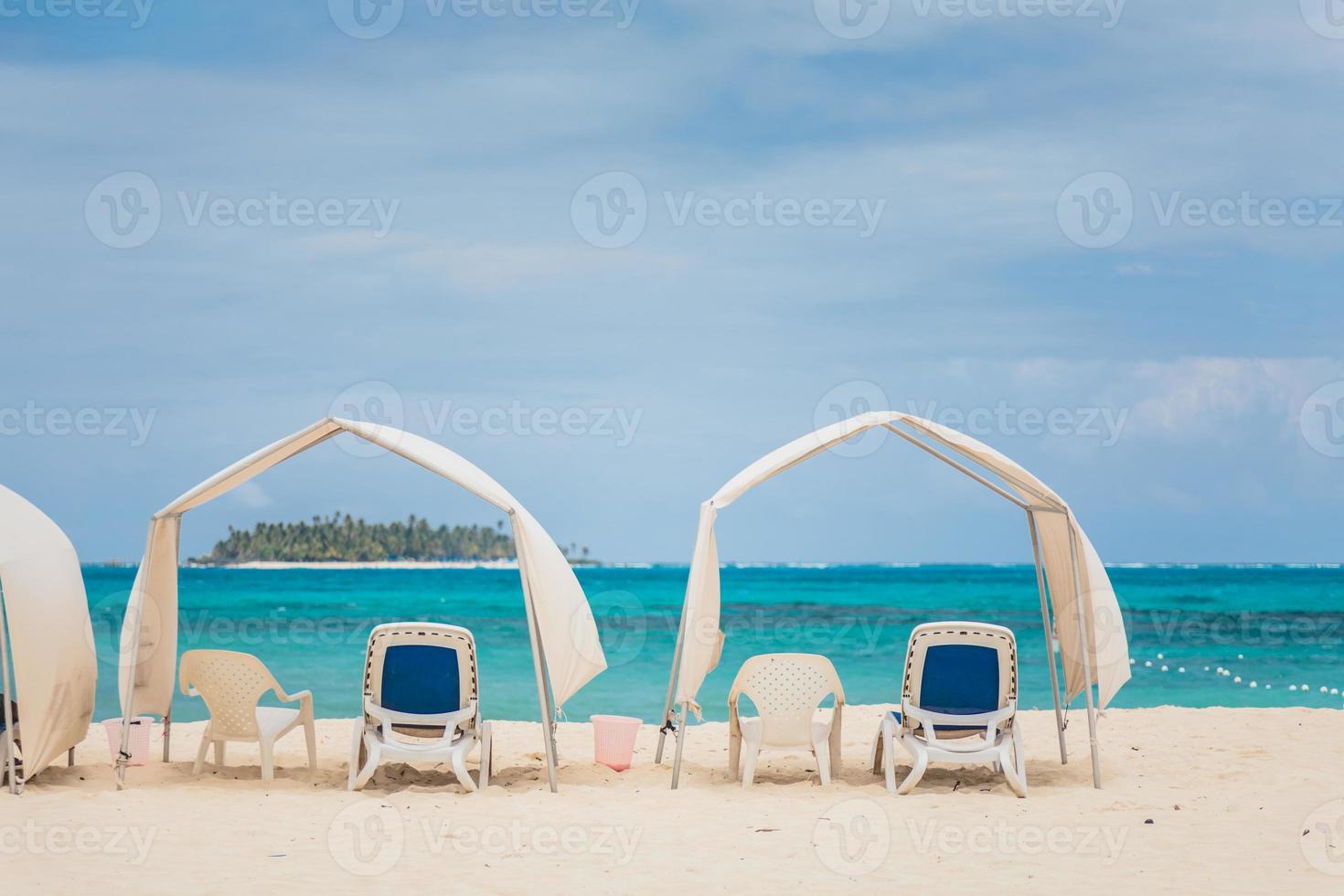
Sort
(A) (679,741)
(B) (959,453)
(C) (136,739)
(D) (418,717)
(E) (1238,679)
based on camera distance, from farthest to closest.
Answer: (E) (1238,679), (C) (136,739), (B) (959,453), (A) (679,741), (D) (418,717)

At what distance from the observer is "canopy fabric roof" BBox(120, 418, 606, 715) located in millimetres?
8273

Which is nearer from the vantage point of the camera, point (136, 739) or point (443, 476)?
point (443, 476)

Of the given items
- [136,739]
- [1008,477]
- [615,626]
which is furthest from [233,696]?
[615,626]

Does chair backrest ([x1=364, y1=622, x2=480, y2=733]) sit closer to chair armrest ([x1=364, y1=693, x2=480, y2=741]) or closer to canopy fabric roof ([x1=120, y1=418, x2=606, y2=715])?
chair armrest ([x1=364, y1=693, x2=480, y2=741])

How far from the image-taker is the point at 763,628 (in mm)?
35906

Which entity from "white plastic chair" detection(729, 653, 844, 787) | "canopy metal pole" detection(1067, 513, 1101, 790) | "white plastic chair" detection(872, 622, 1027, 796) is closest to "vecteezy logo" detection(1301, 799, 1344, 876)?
"canopy metal pole" detection(1067, 513, 1101, 790)

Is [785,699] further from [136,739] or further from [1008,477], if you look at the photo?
[136,739]

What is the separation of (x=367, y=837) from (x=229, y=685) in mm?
2179

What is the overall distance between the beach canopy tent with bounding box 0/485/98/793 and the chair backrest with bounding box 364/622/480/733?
201 cm

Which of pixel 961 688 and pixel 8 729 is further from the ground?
pixel 961 688

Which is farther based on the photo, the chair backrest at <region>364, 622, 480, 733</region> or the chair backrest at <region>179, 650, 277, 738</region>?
the chair backrest at <region>179, 650, 277, 738</region>

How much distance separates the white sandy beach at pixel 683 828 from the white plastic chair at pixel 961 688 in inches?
13.6

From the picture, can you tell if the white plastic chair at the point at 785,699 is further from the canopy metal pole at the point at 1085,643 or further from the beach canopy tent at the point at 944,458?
the canopy metal pole at the point at 1085,643

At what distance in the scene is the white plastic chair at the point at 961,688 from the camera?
26.7ft
